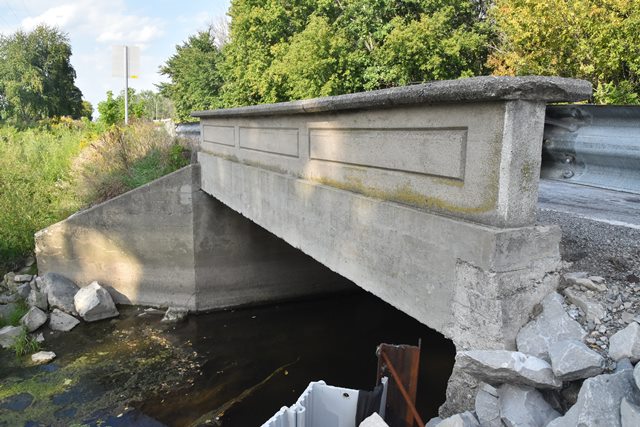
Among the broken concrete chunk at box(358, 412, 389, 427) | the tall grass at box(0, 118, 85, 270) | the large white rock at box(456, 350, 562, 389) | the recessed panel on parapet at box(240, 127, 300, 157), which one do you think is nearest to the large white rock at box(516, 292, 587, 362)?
the large white rock at box(456, 350, 562, 389)

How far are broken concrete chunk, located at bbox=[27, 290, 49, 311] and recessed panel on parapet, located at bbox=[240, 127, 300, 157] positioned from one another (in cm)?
615

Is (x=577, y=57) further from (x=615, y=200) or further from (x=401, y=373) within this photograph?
(x=401, y=373)

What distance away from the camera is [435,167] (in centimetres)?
278

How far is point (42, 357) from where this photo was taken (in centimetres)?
820

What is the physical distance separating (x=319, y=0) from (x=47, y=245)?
15549mm

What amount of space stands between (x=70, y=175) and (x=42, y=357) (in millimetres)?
5972

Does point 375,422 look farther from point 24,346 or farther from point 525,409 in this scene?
point 24,346

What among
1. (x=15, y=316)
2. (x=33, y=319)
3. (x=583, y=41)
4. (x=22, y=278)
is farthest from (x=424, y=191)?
(x=583, y=41)

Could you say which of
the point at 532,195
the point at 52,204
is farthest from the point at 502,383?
the point at 52,204

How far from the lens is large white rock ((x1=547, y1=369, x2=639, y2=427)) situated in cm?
172

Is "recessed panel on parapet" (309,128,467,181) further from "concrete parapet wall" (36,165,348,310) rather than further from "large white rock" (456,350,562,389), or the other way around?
"concrete parapet wall" (36,165,348,310)

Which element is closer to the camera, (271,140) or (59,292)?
(271,140)

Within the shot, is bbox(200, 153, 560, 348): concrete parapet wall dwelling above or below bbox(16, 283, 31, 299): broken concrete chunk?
above

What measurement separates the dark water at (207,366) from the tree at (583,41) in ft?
26.4
